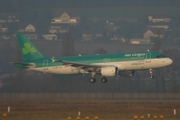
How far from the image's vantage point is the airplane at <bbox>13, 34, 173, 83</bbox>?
7075 cm

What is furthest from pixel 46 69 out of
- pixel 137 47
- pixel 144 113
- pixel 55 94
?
pixel 137 47

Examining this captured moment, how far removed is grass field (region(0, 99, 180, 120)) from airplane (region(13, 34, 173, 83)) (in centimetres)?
595

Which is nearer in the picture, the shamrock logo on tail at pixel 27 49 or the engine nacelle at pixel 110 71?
the engine nacelle at pixel 110 71

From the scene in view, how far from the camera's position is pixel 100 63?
237 ft

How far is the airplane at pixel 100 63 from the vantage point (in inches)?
2785

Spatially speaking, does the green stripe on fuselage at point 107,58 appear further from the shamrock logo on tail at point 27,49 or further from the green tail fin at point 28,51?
the shamrock logo on tail at point 27,49

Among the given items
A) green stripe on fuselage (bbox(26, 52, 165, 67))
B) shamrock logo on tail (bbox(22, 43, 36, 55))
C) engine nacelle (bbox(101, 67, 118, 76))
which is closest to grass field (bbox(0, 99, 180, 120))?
engine nacelle (bbox(101, 67, 118, 76))

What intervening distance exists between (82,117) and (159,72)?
184ft

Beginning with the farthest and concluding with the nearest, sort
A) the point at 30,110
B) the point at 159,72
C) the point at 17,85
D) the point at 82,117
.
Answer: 1. the point at 159,72
2. the point at 17,85
3. the point at 30,110
4. the point at 82,117

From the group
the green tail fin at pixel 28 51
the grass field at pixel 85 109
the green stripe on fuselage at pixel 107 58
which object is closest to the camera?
the grass field at pixel 85 109

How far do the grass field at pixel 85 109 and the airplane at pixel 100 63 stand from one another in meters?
5.95

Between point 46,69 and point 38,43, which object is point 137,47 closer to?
point 38,43

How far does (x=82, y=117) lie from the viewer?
52.0 metres

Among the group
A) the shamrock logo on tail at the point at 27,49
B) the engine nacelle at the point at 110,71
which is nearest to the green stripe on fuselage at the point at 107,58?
the engine nacelle at the point at 110,71
